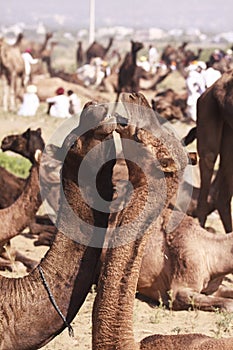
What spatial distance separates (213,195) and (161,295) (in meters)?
2.70

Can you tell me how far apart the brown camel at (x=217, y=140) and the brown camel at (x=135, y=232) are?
475 cm

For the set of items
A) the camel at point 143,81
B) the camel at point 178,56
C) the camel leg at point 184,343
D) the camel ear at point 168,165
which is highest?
the camel ear at point 168,165

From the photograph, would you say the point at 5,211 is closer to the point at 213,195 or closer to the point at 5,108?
the point at 213,195

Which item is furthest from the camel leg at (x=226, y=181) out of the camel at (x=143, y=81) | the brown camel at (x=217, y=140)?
the camel at (x=143, y=81)

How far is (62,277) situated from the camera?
3.88m

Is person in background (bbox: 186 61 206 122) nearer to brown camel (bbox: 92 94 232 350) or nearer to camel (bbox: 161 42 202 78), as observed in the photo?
brown camel (bbox: 92 94 232 350)

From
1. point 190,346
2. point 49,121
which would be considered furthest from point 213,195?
point 49,121

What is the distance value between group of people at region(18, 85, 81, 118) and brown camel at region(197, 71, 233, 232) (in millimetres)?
9961

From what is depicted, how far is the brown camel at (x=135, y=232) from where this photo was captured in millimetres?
3379

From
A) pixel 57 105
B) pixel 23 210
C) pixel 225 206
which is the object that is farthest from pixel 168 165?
pixel 57 105

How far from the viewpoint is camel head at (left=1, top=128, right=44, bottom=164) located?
809 cm

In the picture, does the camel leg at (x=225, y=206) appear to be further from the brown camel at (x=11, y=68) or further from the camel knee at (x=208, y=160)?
the brown camel at (x=11, y=68)

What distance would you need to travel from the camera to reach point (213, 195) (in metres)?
9.17

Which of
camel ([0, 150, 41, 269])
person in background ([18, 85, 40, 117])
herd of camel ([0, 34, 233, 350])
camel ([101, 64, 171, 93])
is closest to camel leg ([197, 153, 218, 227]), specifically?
camel ([0, 150, 41, 269])
